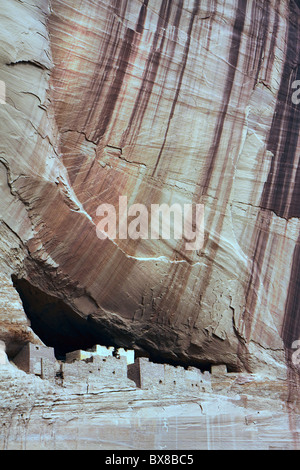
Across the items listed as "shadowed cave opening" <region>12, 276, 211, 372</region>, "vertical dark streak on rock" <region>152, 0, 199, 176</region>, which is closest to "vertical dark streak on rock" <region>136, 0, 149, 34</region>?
"vertical dark streak on rock" <region>152, 0, 199, 176</region>

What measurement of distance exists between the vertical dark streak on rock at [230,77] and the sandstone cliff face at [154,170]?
0.11 feet

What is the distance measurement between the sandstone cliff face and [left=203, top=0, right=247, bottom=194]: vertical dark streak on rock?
0.11 feet

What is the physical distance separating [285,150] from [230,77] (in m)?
2.02

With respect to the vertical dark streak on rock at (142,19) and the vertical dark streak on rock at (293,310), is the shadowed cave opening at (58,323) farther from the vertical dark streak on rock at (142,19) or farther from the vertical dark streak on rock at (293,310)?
the vertical dark streak on rock at (142,19)

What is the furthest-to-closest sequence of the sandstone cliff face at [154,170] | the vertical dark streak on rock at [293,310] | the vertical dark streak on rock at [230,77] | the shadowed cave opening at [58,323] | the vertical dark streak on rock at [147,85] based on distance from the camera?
the vertical dark streak on rock at [293,310] < the vertical dark streak on rock at [230,77] < the vertical dark streak on rock at [147,85] < the shadowed cave opening at [58,323] < the sandstone cliff face at [154,170]

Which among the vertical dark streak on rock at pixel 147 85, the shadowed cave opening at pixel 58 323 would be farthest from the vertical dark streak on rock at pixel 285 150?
the shadowed cave opening at pixel 58 323

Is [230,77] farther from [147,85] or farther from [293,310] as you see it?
[293,310]

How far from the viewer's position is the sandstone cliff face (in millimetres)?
14383

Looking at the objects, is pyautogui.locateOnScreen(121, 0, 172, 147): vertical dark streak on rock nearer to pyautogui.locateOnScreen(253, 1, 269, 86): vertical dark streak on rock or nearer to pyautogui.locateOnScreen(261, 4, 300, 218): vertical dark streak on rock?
pyautogui.locateOnScreen(253, 1, 269, 86): vertical dark streak on rock

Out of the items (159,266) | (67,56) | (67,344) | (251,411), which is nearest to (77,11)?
(67,56)

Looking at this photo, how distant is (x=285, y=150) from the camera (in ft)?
58.6

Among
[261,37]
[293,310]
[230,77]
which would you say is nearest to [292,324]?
[293,310]

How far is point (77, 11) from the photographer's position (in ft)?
49.4

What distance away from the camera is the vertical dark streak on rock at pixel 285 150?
1762cm
